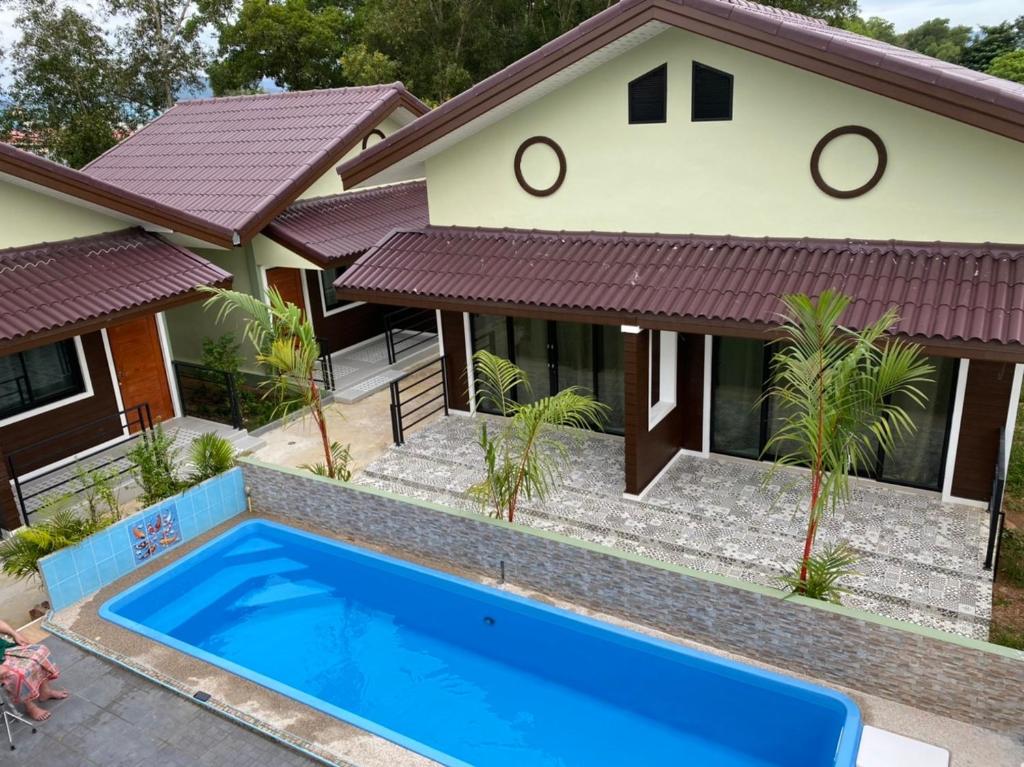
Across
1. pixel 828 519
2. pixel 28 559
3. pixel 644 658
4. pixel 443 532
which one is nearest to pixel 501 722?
pixel 644 658

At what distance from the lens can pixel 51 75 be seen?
35.2 m

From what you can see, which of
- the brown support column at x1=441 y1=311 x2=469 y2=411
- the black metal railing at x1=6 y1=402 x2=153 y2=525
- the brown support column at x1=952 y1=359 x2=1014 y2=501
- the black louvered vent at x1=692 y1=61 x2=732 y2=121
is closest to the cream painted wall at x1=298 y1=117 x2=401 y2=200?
the brown support column at x1=441 y1=311 x2=469 y2=411

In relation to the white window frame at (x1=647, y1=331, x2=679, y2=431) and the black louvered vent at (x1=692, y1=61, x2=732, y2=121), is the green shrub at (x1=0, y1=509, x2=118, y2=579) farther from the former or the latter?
the black louvered vent at (x1=692, y1=61, x2=732, y2=121)

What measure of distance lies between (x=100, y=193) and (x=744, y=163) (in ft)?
32.5

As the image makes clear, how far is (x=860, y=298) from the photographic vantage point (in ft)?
30.1

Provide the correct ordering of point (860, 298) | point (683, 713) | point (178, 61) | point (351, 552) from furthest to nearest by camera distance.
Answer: point (178, 61), point (351, 552), point (860, 298), point (683, 713)

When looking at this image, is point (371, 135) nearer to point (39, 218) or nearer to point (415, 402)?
point (415, 402)

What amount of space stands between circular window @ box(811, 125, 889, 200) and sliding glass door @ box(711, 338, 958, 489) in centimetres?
221

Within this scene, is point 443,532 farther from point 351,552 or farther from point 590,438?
point 590,438

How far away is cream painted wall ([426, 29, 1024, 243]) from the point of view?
9.27 m

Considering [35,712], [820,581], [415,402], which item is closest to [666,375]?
[820,581]

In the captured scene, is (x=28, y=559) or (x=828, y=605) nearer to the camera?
(x=828, y=605)

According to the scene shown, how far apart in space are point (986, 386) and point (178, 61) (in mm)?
41618

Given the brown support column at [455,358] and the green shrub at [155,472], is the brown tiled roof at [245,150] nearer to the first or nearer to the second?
the brown support column at [455,358]
